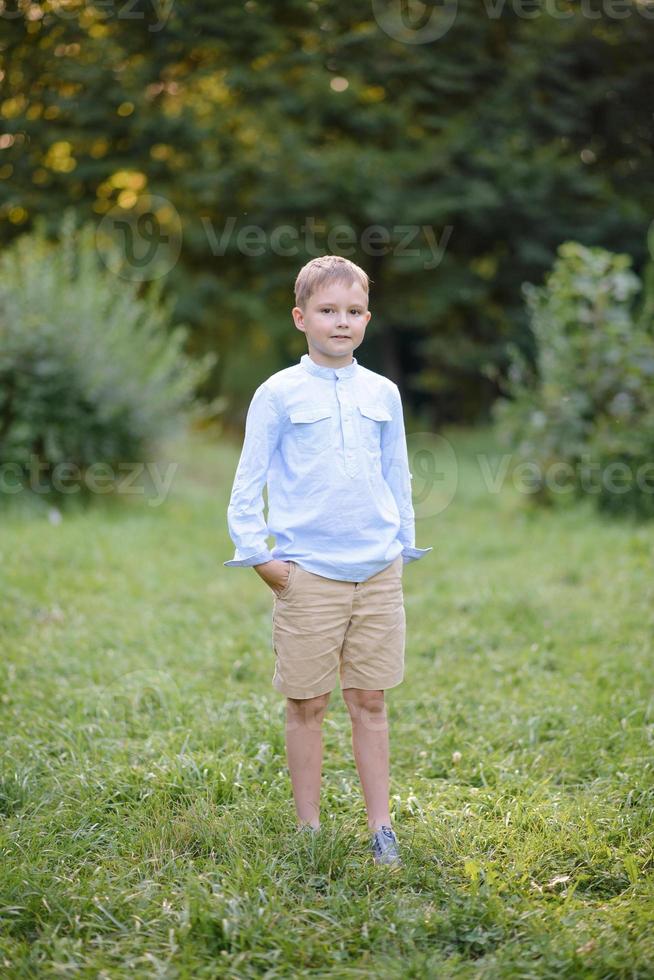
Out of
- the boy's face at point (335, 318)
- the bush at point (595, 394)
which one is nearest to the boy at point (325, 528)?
the boy's face at point (335, 318)

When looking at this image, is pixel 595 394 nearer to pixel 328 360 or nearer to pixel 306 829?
pixel 328 360

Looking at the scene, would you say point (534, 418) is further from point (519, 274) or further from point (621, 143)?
point (621, 143)

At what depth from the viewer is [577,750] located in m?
3.04

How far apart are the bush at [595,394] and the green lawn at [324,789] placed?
1544mm

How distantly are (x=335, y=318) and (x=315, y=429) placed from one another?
29 cm

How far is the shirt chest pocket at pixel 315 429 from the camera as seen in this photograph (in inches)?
92.5

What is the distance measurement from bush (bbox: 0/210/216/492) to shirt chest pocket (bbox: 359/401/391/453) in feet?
15.4

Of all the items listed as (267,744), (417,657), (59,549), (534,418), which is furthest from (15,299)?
(267,744)

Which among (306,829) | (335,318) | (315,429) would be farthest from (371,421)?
(306,829)

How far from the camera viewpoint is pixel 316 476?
2352mm

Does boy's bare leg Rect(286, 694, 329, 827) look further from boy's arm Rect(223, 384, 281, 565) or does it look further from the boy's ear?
the boy's ear

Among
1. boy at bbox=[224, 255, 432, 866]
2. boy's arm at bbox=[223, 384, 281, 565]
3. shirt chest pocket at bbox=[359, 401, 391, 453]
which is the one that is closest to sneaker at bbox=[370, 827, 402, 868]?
boy at bbox=[224, 255, 432, 866]

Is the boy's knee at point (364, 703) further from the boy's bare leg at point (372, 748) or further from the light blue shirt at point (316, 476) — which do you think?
the light blue shirt at point (316, 476)

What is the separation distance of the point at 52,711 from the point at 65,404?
3898 mm
